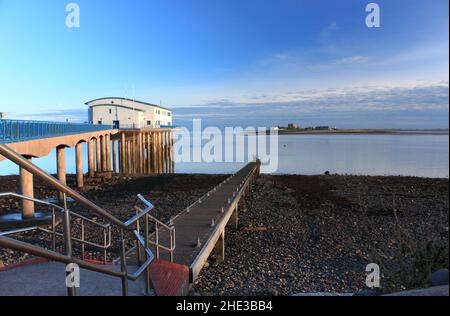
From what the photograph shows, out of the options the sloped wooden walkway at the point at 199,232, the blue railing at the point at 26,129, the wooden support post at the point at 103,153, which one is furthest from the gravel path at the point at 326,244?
the wooden support post at the point at 103,153

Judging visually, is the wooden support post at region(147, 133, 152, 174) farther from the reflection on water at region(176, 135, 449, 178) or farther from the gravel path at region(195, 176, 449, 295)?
the gravel path at region(195, 176, 449, 295)

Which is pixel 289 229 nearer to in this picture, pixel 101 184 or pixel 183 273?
pixel 183 273

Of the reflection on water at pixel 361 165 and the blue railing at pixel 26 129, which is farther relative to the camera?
the reflection on water at pixel 361 165

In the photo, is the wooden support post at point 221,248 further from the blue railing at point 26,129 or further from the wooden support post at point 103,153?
the wooden support post at point 103,153

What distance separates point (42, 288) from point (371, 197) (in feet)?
58.6

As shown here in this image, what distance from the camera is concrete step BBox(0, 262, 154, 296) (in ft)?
12.5

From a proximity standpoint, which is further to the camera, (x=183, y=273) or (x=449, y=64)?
(x=183, y=273)

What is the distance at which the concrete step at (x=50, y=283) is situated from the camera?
3807 millimetres

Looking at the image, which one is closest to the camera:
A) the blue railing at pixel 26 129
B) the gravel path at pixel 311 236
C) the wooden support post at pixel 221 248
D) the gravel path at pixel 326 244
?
the gravel path at pixel 326 244

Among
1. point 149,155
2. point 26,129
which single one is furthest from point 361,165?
point 26,129

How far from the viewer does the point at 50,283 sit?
4.04 metres

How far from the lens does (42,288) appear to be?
12.8ft

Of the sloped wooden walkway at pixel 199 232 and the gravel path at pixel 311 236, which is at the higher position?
the sloped wooden walkway at pixel 199 232
